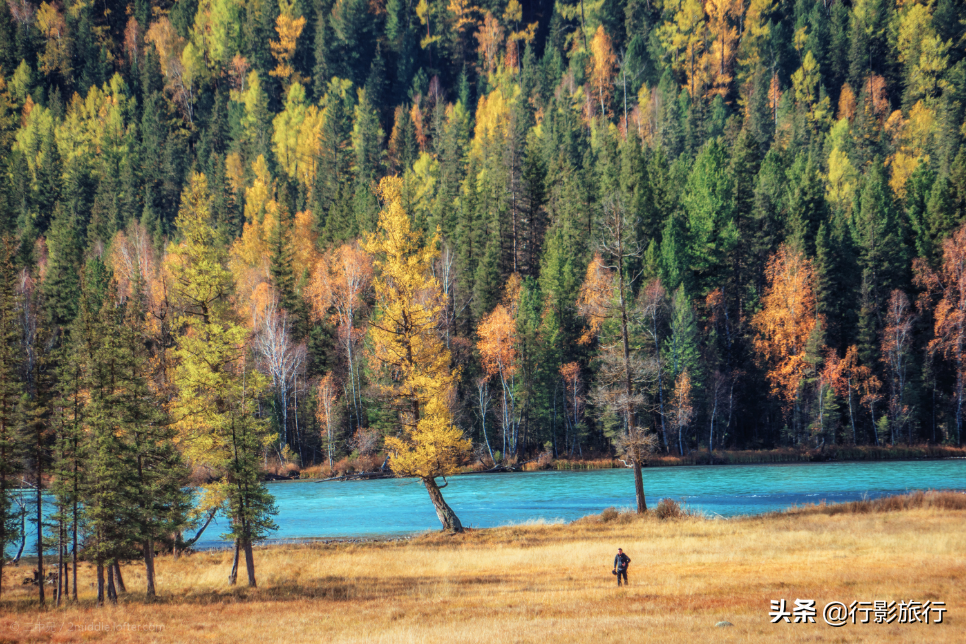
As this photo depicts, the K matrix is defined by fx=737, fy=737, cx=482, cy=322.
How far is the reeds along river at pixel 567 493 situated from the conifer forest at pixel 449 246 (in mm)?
4939

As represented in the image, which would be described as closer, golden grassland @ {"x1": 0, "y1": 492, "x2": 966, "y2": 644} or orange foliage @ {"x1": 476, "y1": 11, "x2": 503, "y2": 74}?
golden grassland @ {"x1": 0, "y1": 492, "x2": 966, "y2": 644}

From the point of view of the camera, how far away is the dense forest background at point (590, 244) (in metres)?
66.6

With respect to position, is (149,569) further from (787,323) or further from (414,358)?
(787,323)

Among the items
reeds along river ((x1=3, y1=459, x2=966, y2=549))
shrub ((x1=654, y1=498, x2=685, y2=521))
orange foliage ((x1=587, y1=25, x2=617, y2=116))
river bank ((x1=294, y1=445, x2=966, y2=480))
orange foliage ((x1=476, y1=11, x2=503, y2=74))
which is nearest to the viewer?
shrub ((x1=654, y1=498, x2=685, y2=521))

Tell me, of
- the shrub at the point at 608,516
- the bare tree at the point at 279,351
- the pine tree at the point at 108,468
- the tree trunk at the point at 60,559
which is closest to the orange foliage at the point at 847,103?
the bare tree at the point at 279,351

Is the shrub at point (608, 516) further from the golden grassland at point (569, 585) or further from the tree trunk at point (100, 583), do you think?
the tree trunk at point (100, 583)

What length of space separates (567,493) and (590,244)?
65.9ft

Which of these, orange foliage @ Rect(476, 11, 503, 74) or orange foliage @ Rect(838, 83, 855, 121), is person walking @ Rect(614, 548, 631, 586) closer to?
orange foliage @ Rect(838, 83, 855, 121)

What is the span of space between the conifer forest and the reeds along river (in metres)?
4.94

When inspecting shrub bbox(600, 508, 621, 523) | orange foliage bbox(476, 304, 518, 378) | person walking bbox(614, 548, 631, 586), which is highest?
orange foliage bbox(476, 304, 518, 378)

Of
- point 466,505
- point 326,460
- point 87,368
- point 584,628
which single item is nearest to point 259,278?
point 326,460

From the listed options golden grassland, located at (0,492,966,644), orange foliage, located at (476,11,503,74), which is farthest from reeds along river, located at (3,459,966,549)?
orange foliage, located at (476,11,503,74)

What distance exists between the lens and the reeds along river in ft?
135

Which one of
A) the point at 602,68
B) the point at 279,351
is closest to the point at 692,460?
the point at 279,351
